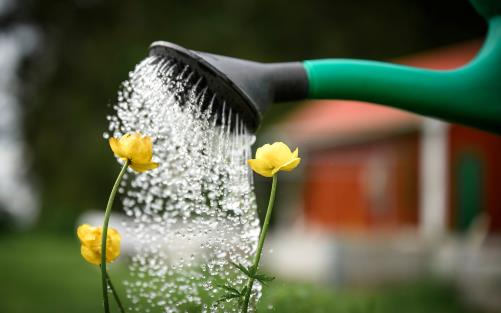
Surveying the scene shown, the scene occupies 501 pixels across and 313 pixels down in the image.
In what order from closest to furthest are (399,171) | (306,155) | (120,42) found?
(399,171) < (306,155) < (120,42)

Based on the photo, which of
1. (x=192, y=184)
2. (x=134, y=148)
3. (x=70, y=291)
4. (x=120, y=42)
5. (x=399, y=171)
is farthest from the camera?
(x=120, y=42)

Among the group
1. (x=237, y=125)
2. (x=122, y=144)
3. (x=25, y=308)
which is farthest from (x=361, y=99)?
(x=25, y=308)

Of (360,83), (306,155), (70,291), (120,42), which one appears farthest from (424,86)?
(120,42)

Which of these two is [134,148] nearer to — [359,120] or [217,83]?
[217,83]

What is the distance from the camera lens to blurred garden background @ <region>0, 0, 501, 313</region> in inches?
239

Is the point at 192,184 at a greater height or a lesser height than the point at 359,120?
lesser

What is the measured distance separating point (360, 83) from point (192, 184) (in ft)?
1.00

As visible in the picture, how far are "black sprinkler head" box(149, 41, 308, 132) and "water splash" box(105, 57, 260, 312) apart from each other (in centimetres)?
2

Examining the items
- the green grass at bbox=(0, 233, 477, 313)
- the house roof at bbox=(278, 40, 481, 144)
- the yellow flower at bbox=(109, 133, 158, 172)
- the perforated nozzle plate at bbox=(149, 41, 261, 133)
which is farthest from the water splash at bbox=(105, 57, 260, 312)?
the house roof at bbox=(278, 40, 481, 144)

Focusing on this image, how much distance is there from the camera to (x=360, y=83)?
112cm

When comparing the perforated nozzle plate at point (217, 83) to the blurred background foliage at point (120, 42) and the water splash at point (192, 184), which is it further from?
the blurred background foliage at point (120, 42)

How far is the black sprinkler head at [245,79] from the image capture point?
1.01 meters

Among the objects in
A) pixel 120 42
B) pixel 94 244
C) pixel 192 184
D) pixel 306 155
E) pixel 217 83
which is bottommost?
pixel 94 244

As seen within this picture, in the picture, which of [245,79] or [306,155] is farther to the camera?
[306,155]
